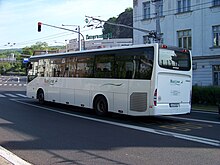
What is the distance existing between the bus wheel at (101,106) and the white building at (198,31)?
829 inches

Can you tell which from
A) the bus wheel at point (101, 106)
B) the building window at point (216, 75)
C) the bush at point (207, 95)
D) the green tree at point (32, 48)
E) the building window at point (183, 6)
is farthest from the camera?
the green tree at point (32, 48)

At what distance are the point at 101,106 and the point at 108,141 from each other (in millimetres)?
6090

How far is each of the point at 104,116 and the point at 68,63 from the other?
14.0ft

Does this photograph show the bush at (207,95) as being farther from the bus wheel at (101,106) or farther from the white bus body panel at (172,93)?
the bus wheel at (101,106)

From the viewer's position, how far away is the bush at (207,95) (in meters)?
23.2

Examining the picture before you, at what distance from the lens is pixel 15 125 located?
12133mm

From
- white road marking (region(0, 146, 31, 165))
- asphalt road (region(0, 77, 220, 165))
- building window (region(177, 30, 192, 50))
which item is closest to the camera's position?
white road marking (region(0, 146, 31, 165))

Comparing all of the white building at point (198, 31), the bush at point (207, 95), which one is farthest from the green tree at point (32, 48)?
the bush at point (207, 95)

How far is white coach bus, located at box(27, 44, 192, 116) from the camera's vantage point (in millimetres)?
12898

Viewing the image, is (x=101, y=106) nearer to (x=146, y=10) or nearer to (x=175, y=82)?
(x=175, y=82)

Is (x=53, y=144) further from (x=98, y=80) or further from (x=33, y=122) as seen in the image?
(x=98, y=80)

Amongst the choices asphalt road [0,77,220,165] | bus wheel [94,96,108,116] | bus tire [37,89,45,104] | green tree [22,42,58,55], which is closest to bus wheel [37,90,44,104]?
bus tire [37,89,45,104]

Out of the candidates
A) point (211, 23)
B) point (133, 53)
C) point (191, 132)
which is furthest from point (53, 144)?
point (211, 23)

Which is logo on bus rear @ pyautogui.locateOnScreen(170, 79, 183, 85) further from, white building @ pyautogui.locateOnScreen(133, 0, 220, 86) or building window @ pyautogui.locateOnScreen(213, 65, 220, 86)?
building window @ pyautogui.locateOnScreen(213, 65, 220, 86)
